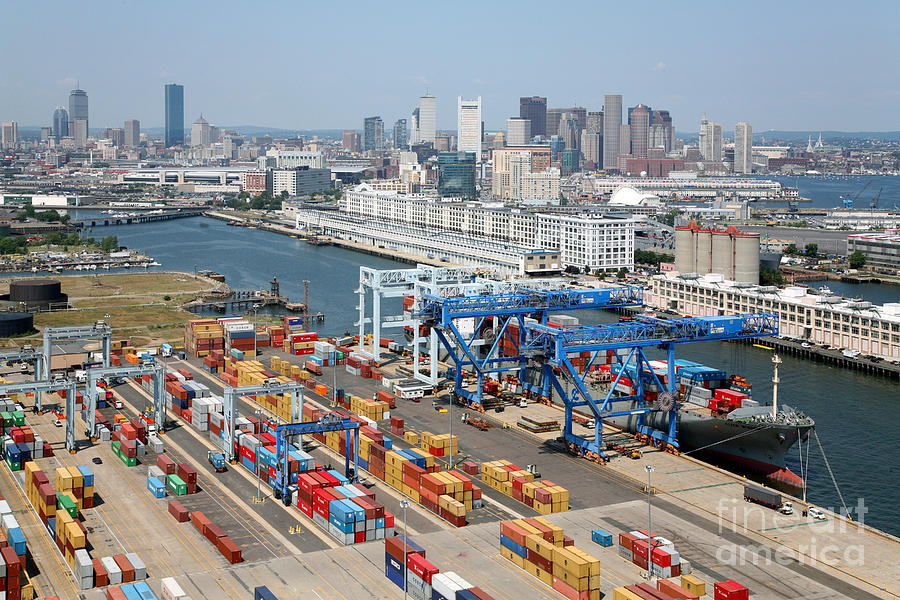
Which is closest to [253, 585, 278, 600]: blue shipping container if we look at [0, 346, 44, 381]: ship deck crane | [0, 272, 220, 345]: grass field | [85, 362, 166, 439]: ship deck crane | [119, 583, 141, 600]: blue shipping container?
[119, 583, 141, 600]: blue shipping container

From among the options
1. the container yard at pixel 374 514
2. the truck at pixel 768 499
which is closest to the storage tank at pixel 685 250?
the container yard at pixel 374 514

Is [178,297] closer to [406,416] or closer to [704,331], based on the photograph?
[406,416]

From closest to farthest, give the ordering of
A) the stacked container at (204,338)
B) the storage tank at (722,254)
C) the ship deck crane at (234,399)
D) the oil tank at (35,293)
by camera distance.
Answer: the ship deck crane at (234,399)
the stacked container at (204,338)
the oil tank at (35,293)
the storage tank at (722,254)

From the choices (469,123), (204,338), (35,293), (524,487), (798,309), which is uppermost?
(469,123)

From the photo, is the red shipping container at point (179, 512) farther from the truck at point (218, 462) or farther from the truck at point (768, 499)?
the truck at point (768, 499)

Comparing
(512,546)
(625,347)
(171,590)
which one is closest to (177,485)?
(171,590)

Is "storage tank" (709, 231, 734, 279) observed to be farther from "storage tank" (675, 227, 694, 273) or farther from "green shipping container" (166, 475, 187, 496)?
"green shipping container" (166, 475, 187, 496)

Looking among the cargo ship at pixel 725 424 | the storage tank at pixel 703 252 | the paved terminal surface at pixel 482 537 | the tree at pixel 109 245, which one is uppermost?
the storage tank at pixel 703 252

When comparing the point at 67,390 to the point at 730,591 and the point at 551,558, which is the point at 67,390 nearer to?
the point at 551,558
